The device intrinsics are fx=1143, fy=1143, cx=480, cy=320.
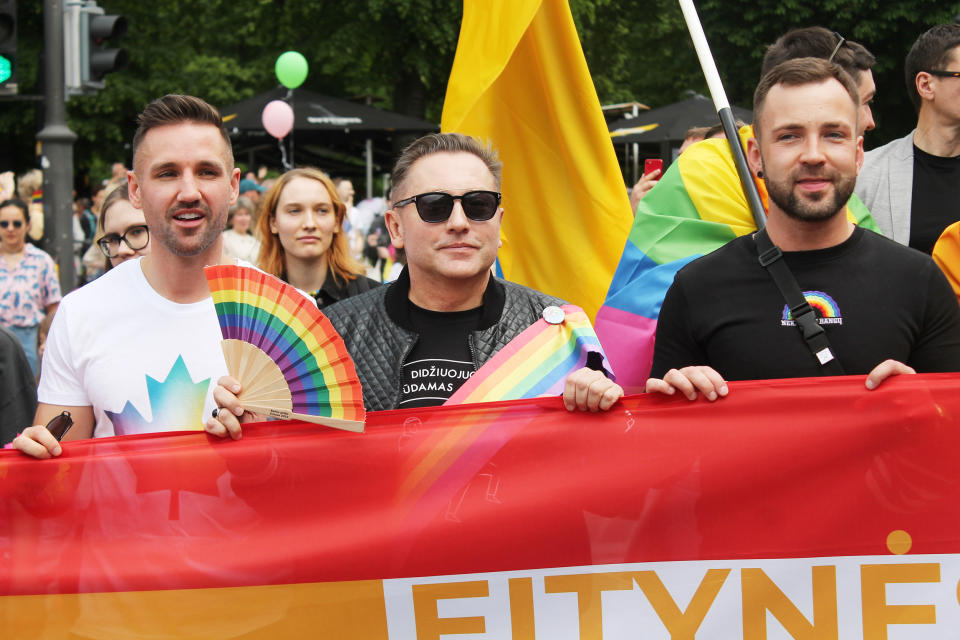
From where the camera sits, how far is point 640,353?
3.49 meters

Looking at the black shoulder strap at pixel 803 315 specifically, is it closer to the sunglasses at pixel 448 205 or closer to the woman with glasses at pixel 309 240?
the sunglasses at pixel 448 205

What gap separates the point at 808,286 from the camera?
277 cm

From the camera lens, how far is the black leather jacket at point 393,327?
2910mm

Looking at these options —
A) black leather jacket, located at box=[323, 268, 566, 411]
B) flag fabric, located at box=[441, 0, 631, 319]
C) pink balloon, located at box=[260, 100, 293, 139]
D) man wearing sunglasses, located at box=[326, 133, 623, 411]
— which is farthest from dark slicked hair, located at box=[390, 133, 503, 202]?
pink balloon, located at box=[260, 100, 293, 139]

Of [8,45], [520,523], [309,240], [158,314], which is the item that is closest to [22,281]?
[8,45]

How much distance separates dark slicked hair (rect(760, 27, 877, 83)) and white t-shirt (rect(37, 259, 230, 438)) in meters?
2.13

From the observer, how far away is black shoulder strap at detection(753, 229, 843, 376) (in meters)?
2.68

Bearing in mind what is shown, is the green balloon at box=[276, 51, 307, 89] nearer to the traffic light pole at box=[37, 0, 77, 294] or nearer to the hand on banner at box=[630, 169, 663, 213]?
the traffic light pole at box=[37, 0, 77, 294]

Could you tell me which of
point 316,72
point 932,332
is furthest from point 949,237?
point 316,72

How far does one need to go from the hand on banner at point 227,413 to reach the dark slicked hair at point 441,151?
2.55ft

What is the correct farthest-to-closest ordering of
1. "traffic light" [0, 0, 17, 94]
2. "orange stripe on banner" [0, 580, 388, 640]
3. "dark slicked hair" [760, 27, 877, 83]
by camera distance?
"traffic light" [0, 0, 17, 94]
"dark slicked hair" [760, 27, 877, 83]
"orange stripe on banner" [0, 580, 388, 640]

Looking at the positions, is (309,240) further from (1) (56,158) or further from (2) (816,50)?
(1) (56,158)

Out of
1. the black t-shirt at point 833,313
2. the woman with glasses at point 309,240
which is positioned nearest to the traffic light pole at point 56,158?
the woman with glasses at point 309,240

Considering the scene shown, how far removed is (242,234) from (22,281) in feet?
8.11
